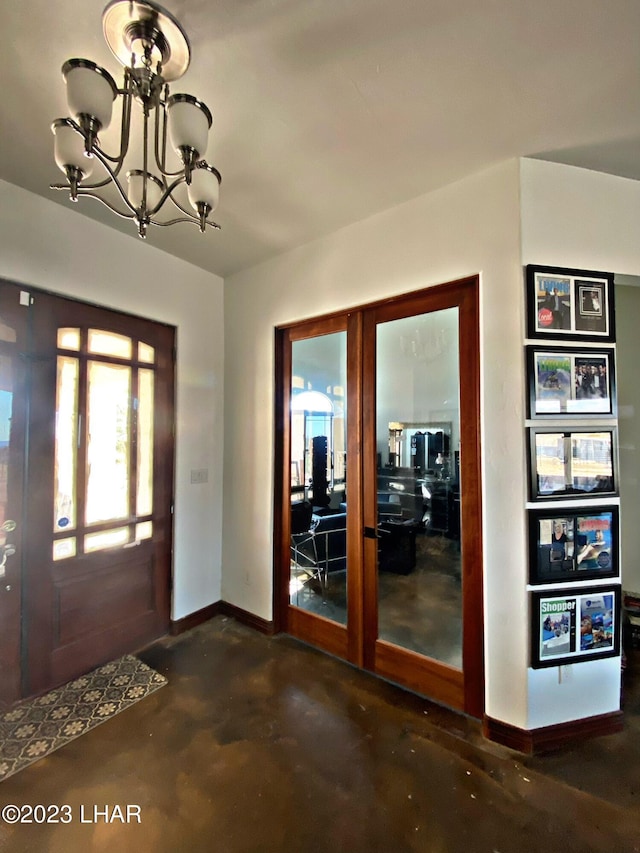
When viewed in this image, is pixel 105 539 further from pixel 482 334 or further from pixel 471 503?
pixel 482 334

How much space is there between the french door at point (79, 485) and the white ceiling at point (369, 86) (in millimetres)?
946

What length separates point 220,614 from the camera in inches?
124

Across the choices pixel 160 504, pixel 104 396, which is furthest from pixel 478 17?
pixel 160 504

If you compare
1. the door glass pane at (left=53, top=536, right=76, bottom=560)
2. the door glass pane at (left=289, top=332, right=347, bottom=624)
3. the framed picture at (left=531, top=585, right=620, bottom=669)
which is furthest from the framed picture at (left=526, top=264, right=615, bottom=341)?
the door glass pane at (left=53, top=536, right=76, bottom=560)

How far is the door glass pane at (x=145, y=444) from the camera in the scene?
2.70 m

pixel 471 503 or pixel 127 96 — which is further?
pixel 471 503

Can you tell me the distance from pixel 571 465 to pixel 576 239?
1.20 meters

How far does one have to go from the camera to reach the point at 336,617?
2.60 meters

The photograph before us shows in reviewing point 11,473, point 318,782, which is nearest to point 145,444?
point 11,473

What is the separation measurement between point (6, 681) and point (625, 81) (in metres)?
4.18

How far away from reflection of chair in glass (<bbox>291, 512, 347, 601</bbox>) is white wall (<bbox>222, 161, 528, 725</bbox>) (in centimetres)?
24

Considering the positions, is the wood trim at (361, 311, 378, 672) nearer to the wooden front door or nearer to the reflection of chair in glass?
the reflection of chair in glass

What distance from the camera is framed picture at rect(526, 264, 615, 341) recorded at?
184 centimetres

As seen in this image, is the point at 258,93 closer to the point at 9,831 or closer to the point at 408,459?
the point at 408,459
